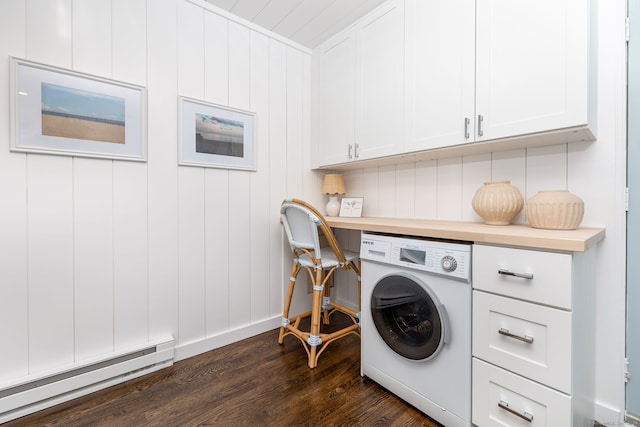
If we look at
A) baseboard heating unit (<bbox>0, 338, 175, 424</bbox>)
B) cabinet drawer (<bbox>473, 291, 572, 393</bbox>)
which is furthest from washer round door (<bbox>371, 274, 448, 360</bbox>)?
baseboard heating unit (<bbox>0, 338, 175, 424</bbox>)

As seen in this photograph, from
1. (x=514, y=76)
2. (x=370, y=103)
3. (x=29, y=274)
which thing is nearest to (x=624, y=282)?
(x=514, y=76)

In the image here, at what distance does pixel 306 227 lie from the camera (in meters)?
1.79

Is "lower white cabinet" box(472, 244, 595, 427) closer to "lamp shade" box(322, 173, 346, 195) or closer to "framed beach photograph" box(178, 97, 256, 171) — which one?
"lamp shade" box(322, 173, 346, 195)

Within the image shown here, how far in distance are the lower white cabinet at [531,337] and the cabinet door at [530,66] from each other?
2.02 ft

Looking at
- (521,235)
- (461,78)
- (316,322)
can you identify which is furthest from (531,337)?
(461,78)

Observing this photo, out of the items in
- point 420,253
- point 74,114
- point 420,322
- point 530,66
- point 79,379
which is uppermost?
point 530,66

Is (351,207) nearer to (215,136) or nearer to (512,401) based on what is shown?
(215,136)

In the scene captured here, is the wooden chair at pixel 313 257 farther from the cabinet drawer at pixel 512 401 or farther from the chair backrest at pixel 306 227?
the cabinet drawer at pixel 512 401

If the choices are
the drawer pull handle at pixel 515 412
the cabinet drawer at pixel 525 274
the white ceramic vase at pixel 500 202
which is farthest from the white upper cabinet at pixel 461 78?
the drawer pull handle at pixel 515 412

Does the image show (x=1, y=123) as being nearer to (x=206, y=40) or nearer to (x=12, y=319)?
(x=12, y=319)

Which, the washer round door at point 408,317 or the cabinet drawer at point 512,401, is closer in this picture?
the cabinet drawer at point 512,401

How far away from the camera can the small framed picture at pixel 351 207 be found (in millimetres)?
2320

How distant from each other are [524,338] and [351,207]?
150cm

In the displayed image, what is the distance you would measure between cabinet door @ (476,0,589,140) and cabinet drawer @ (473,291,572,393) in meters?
0.78
